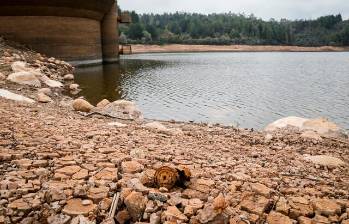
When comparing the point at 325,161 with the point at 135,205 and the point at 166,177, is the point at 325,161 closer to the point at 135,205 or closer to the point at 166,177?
the point at 166,177

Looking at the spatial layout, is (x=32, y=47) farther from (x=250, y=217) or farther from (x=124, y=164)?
(x=250, y=217)

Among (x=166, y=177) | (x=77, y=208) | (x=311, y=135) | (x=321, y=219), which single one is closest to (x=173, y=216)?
(x=166, y=177)

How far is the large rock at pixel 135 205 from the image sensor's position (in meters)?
4.09

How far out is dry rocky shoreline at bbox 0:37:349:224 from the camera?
13.5 ft

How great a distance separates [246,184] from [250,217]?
73 centimetres

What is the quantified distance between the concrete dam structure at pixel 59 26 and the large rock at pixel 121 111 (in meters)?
15.8

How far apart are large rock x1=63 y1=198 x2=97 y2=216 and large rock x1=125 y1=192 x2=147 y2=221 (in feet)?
1.32

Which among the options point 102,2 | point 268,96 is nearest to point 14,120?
point 268,96

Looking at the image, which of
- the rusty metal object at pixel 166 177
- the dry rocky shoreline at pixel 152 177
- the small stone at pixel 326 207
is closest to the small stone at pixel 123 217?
the dry rocky shoreline at pixel 152 177

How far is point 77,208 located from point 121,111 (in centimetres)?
733

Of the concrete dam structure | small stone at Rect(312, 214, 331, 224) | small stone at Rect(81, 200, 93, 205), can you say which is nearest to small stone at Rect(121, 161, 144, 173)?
small stone at Rect(81, 200, 93, 205)

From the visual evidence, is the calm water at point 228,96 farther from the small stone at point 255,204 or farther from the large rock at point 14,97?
the small stone at point 255,204

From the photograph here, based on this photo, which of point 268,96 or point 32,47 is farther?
point 32,47

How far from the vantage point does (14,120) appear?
23.6 ft
